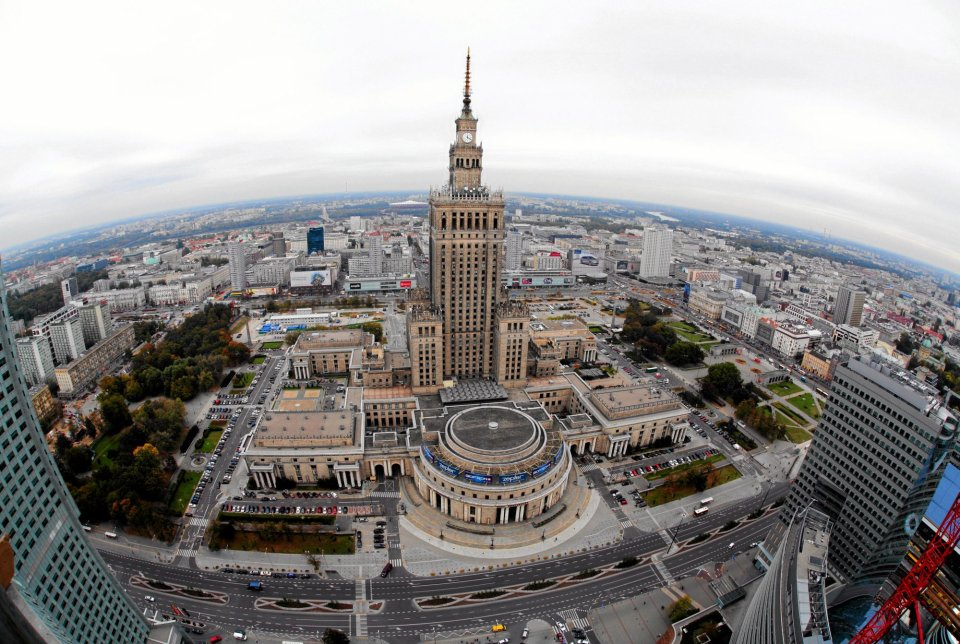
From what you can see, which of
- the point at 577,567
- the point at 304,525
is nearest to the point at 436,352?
the point at 304,525

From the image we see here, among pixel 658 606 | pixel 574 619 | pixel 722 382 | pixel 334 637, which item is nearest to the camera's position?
pixel 334 637

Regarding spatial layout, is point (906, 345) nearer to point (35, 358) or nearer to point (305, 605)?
point (305, 605)

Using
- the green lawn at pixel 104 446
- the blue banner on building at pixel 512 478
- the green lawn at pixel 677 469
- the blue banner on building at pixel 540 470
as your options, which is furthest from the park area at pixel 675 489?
the green lawn at pixel 104 446

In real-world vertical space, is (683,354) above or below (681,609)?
above

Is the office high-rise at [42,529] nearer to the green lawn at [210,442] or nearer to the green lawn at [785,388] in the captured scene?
the green lawn at [210,442]

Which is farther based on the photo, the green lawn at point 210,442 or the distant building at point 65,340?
the distant building at point 65,340

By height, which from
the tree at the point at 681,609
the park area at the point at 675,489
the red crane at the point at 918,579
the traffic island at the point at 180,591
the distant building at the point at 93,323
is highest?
the red crane at the point at 918,579

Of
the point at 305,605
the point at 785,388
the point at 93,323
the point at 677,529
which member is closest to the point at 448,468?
the point at 305,605
